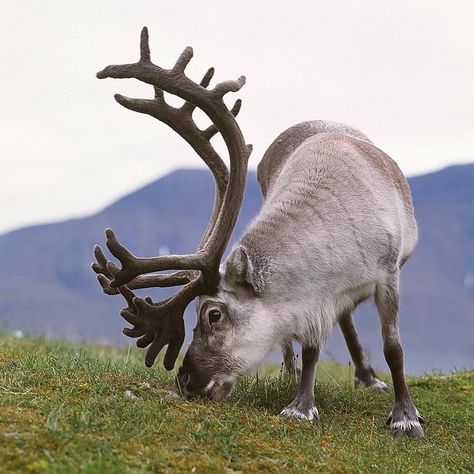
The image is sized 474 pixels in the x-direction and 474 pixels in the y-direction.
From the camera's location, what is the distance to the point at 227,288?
739 centimetres

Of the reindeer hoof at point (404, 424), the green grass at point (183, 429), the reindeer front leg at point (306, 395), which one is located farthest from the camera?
the reindeer hoof at point (404, 424)

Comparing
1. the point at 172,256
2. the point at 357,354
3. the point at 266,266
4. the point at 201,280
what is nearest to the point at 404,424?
the point at 266,266

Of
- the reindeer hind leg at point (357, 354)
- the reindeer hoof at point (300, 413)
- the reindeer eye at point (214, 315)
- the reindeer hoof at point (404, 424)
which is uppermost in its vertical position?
the reindeer eye at point (214, 315)

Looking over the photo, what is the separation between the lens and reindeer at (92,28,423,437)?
7.32 meters

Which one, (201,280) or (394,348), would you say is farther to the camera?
(394,348)

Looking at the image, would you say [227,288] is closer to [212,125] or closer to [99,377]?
[99,377]

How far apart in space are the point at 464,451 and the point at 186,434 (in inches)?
100

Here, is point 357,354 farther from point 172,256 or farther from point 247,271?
point 172,256

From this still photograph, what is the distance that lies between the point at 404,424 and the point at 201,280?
80.4 inches

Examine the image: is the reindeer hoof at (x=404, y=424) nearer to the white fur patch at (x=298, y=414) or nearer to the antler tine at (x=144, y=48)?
the white fur patch at (x=298, y=414)

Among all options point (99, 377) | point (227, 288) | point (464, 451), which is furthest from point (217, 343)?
point (464, 451)

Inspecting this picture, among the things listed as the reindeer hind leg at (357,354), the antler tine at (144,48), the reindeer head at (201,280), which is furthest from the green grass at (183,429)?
the antler tine at (144,48)

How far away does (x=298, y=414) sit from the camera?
24.2 ft

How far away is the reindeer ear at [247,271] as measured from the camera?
7234 mm
